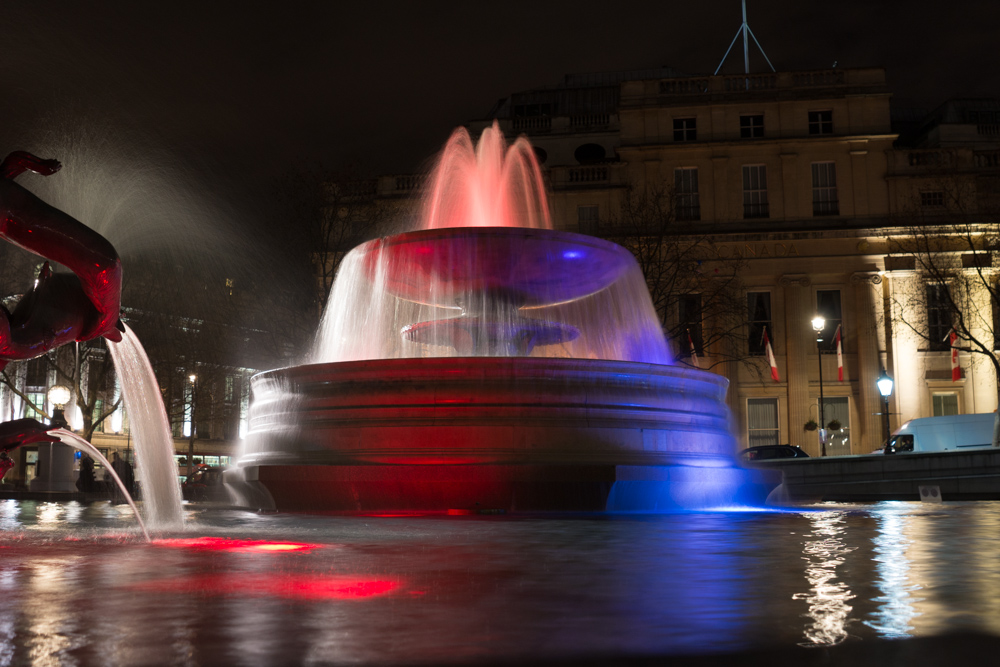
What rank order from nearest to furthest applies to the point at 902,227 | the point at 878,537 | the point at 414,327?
the point at 878,537
the point at 414,327
the point at 902,227

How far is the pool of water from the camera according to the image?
2.99m

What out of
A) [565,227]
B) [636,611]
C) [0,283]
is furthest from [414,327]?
[565,227]

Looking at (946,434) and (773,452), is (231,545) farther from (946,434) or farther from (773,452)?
(946,434)

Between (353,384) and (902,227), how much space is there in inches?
1510

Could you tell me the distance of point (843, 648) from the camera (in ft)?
9.45

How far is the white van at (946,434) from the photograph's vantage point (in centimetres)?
2962

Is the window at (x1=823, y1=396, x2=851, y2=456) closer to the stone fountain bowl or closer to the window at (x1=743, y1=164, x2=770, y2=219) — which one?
the window at (x1=743, y1=164, x2=770, y2=219)

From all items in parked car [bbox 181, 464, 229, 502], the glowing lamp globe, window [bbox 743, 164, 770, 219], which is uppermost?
window [bbox 743, 164, 770, 219]

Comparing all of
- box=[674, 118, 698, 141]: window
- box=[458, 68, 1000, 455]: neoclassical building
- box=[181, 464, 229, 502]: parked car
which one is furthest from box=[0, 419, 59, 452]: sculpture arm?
box=[674, 118, 698, 141]: window

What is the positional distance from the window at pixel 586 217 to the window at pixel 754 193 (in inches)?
279

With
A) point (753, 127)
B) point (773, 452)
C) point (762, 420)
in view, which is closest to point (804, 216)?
point (753, 127)

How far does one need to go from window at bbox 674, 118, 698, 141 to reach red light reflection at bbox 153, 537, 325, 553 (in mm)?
41509

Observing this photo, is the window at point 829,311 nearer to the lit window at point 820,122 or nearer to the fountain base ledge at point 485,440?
the lit window at point 820,122

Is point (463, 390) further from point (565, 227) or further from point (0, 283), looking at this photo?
point (565, 227)
